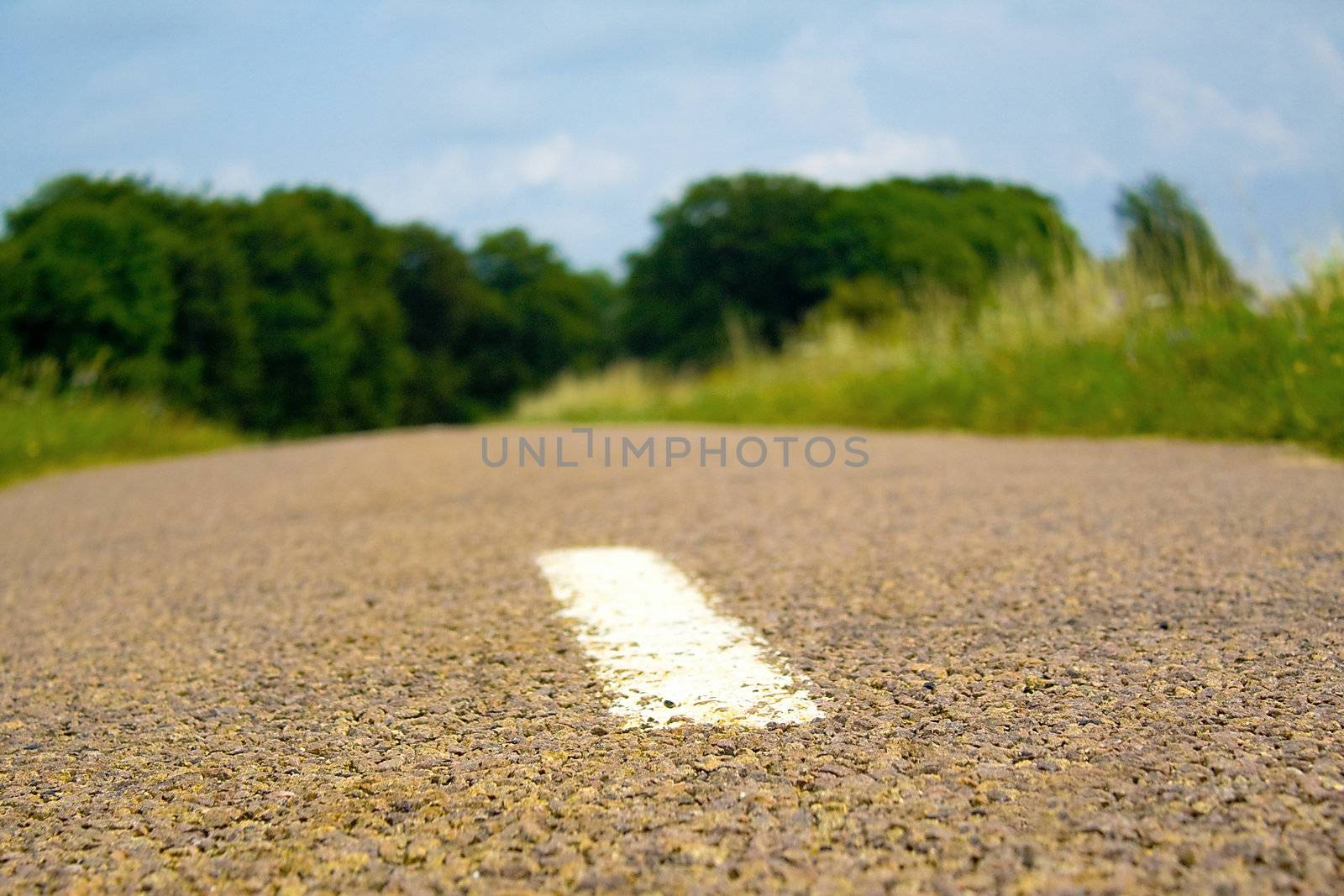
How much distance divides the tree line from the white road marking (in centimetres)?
1099

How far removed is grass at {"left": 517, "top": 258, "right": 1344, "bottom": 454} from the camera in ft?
24.1

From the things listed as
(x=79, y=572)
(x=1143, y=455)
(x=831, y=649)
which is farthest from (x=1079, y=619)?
(x=1143, y=455)

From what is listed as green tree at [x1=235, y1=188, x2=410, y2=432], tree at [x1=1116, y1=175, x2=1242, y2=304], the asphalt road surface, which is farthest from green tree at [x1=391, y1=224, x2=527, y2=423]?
the asphalt road surface

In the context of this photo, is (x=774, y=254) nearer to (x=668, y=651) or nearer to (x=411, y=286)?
(x=411, y=286)

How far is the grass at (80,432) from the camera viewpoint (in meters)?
10.6

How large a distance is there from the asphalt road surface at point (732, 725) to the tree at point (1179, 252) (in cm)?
594

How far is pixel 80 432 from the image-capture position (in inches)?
481

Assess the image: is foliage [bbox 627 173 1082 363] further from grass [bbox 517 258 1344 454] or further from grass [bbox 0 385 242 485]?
grass [bbox 0 385 242 485]

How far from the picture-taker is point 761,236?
38.5 meters

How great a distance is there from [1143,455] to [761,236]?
107ft

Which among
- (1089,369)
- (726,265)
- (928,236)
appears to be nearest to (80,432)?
(1089,369)

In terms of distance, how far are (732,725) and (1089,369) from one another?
28.6ft

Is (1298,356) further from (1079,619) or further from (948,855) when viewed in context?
(948,855)

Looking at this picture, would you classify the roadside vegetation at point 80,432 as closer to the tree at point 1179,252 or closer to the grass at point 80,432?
the grass at point 80,432
